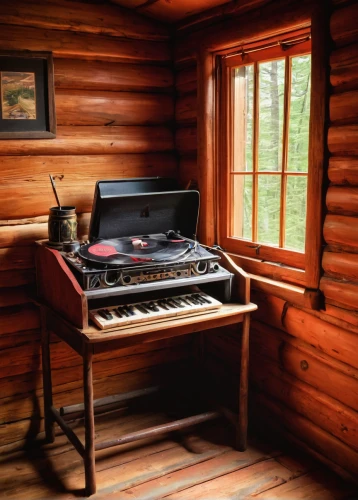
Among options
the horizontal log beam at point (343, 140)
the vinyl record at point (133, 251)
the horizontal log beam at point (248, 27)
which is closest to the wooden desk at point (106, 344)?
the vinyl record at point (133, 251)

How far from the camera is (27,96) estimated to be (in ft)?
11.2

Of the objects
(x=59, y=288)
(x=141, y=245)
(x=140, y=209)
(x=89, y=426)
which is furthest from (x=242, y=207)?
(x=89, y=426)

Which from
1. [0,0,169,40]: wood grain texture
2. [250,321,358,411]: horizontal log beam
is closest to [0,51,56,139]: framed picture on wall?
[0,0,169,40]: wood grain texture

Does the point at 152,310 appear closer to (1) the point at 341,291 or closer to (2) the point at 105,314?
(2) the point at 105,314

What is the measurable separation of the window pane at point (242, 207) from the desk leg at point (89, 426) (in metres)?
1.37

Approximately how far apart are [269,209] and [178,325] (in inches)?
37.8

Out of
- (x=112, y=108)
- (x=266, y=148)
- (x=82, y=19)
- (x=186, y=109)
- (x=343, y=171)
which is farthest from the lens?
(x=186, y=109)

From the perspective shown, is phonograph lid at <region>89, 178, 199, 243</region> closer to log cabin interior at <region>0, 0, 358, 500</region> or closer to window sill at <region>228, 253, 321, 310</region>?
log cabin interior at <region>0, 0, 358, 500</region>

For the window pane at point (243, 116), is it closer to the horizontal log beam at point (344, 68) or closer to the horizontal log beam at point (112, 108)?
the horizontal log beam at point (112, 108)

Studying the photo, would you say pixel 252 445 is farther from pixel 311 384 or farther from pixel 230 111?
pixel 230 111

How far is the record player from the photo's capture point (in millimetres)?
2932

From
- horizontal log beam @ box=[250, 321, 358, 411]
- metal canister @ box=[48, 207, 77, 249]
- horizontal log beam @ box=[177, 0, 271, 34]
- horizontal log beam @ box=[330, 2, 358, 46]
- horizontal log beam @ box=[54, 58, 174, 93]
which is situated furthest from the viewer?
horizontal log beam @ box=[54, 58, 174, 93]

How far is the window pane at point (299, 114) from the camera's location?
306 cm

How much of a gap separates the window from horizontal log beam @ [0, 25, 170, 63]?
51 cm
